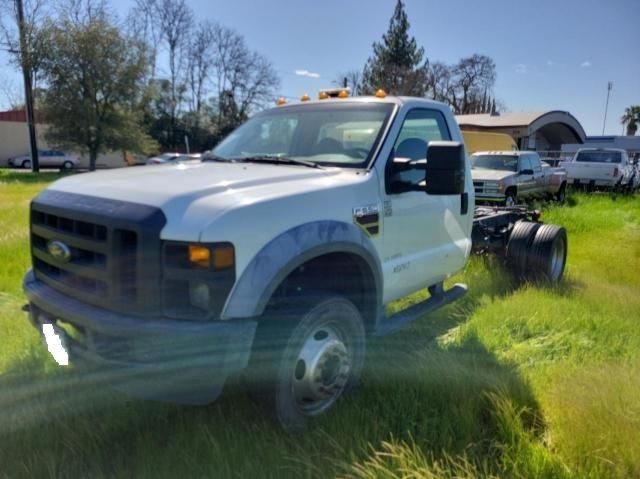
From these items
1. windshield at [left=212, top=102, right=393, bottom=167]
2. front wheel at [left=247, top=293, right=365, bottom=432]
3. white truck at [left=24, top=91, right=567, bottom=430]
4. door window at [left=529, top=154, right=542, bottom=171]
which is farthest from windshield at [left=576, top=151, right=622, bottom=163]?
front wheel at [left=247, top=293, right=365, bottom=432]

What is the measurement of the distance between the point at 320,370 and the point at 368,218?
100 centimetres

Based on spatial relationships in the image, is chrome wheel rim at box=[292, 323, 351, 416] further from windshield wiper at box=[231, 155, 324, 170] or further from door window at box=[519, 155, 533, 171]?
door window at box=[519, 155, 533, 171]

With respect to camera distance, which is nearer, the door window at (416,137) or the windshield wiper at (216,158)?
the door window at (416,137)

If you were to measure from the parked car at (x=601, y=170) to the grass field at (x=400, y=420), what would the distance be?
52.6 ft

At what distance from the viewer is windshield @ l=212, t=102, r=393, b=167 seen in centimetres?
343

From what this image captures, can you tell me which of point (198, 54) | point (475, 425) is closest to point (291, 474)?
point (475, 425)

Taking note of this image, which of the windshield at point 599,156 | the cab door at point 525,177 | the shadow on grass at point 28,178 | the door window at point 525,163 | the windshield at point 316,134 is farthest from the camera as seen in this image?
the shadow on grass at point 28,178

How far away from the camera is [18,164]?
4294 cm

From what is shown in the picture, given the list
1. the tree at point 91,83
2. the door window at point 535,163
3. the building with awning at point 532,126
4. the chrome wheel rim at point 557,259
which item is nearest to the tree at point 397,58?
the building with awning at point 532,126

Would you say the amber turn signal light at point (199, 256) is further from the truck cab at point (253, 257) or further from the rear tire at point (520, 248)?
the rear tire at point (520, 248)

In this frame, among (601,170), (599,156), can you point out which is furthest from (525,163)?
(599,156)

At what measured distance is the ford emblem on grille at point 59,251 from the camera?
2596 mm

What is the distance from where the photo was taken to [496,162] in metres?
14.4

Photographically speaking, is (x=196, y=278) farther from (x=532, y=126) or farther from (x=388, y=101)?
(x=532, y=126)
